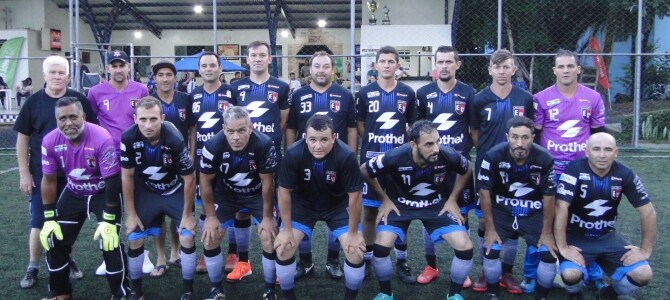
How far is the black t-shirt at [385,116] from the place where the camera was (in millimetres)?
5551

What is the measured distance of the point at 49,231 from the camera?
4.58m

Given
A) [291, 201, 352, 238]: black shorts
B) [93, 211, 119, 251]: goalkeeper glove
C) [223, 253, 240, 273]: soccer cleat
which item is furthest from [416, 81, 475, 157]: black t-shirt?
[93, 211, 119, 251]: goalkeeper glove

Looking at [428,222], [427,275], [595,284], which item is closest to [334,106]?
[428,222]

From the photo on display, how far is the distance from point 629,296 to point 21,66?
2468 centimetres

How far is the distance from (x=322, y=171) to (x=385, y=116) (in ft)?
3.47

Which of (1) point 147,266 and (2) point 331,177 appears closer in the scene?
(2) point 331,177

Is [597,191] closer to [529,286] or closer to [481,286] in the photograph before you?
[529,286]

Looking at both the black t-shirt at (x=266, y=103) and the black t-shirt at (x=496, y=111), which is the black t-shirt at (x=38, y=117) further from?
the black t-shirt at (x=496, y=111)

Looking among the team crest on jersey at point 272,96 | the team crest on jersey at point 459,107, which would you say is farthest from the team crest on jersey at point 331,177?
the team crest on jersey at point 459,107

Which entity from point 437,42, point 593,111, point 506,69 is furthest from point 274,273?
point 437,42

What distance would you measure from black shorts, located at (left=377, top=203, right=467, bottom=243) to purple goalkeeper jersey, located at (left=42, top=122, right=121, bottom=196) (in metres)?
2.21

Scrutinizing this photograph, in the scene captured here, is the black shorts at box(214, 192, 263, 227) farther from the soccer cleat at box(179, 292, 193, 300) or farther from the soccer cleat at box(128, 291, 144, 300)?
the soccer cleat at box(128, 291, 144, 300)

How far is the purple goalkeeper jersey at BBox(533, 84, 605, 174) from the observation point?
5309 millimetres

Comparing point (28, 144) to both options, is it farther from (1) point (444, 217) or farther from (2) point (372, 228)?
(1) point (444, 217)
